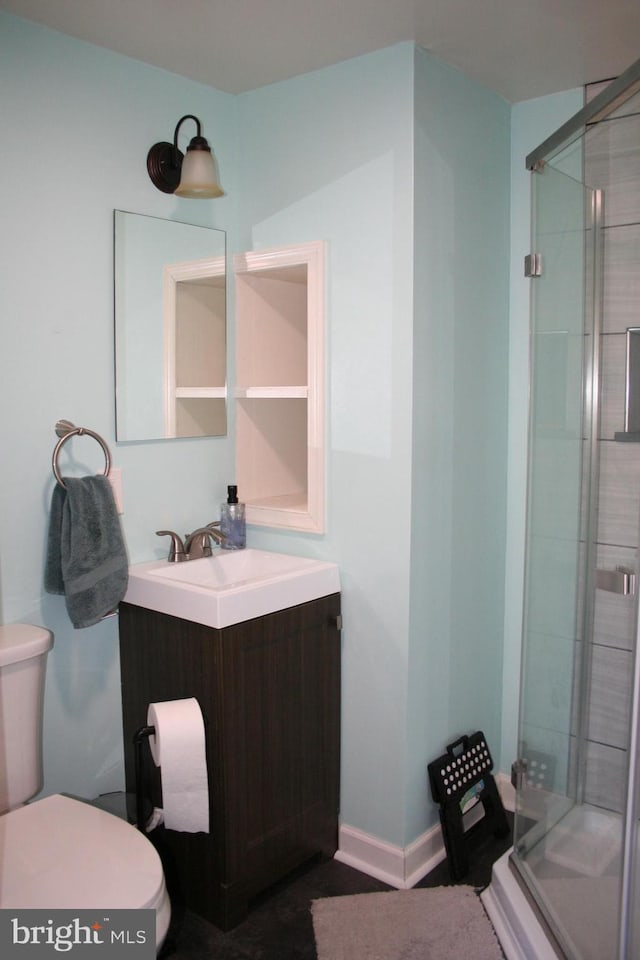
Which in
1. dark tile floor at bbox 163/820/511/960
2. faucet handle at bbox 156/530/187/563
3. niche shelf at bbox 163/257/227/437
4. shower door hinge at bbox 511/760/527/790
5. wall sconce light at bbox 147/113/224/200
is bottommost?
dark tile floor at bbox 163/820/511/960

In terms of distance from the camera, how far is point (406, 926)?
2.12 meters

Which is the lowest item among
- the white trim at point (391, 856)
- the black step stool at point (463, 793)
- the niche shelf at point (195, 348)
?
the white trim at point (391, 856)

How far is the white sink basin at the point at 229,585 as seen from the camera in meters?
2.04

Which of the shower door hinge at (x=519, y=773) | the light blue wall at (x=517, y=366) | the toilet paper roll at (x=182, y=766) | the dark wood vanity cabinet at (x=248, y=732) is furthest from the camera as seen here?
the light blue wall at (x=517, y=366)

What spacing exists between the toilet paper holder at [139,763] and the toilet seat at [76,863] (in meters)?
0.21

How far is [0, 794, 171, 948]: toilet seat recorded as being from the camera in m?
1.61

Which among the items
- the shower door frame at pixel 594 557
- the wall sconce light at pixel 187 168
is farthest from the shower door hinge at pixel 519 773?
the wall sconce light at pixel 187 168

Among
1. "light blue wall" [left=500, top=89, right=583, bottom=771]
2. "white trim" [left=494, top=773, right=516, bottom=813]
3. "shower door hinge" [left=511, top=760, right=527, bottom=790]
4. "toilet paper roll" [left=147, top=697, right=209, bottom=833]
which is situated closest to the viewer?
"toilet paper roll" [left=147, top=697, right=209, bottom=833]

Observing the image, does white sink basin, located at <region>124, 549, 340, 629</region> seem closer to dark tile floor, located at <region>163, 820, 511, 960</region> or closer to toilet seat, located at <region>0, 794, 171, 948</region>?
toilet seat, located at <region>0, 794, 171, 948</region>

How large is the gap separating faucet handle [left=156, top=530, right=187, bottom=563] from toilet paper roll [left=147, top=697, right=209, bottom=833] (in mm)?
530

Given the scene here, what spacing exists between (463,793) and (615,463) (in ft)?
4.00

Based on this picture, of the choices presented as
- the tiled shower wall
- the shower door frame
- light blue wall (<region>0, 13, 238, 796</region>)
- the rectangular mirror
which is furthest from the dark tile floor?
the rectangular mirror

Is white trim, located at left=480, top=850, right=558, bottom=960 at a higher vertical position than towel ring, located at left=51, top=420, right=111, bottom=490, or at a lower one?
lower

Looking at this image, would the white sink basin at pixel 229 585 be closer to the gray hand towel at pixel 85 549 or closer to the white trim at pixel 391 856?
the gray hand towel at pixel 85 549
